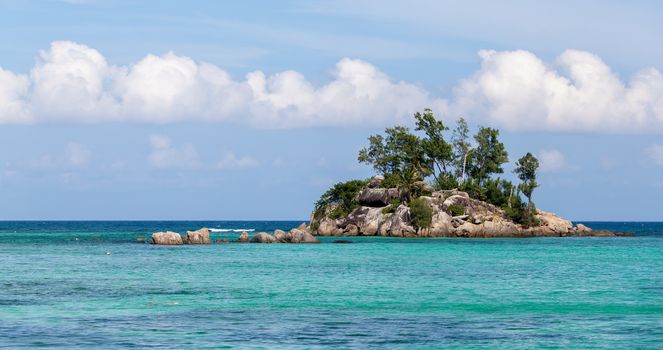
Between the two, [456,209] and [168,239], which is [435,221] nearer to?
[456,209]

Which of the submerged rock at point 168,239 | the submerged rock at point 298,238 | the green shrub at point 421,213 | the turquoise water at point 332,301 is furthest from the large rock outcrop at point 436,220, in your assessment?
the turquoise water at point 332,301

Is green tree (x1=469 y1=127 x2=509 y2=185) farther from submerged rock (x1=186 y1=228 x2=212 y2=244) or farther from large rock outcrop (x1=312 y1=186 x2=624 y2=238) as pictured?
submerged rock (x1=186 y1=228 x2=212 y2=244)

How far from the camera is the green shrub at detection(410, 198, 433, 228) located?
444 ft

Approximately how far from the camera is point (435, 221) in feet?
449

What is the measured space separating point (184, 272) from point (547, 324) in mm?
36251

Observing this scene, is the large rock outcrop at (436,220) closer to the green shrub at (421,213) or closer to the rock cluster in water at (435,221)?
the rock cluster in water at (435,221)

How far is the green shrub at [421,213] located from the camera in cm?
13525

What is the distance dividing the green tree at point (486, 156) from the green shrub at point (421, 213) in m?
21.8

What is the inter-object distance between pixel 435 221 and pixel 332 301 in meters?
88.9

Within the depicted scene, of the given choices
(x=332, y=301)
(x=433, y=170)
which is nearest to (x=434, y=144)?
(x=433, y=170)

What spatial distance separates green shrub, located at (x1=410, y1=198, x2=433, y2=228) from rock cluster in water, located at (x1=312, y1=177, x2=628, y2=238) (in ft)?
3.80

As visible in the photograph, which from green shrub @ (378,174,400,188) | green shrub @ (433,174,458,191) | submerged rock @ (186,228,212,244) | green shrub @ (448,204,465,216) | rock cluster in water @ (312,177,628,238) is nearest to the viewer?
submerged rock @ (186,228,212,244)

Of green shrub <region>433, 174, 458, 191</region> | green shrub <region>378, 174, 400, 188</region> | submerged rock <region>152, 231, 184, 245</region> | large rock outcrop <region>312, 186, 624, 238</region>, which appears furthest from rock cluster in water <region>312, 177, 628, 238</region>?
submerged rock <region>152, 231, 184, 245</region>

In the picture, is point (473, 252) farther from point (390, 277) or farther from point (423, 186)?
point (423, 186)
